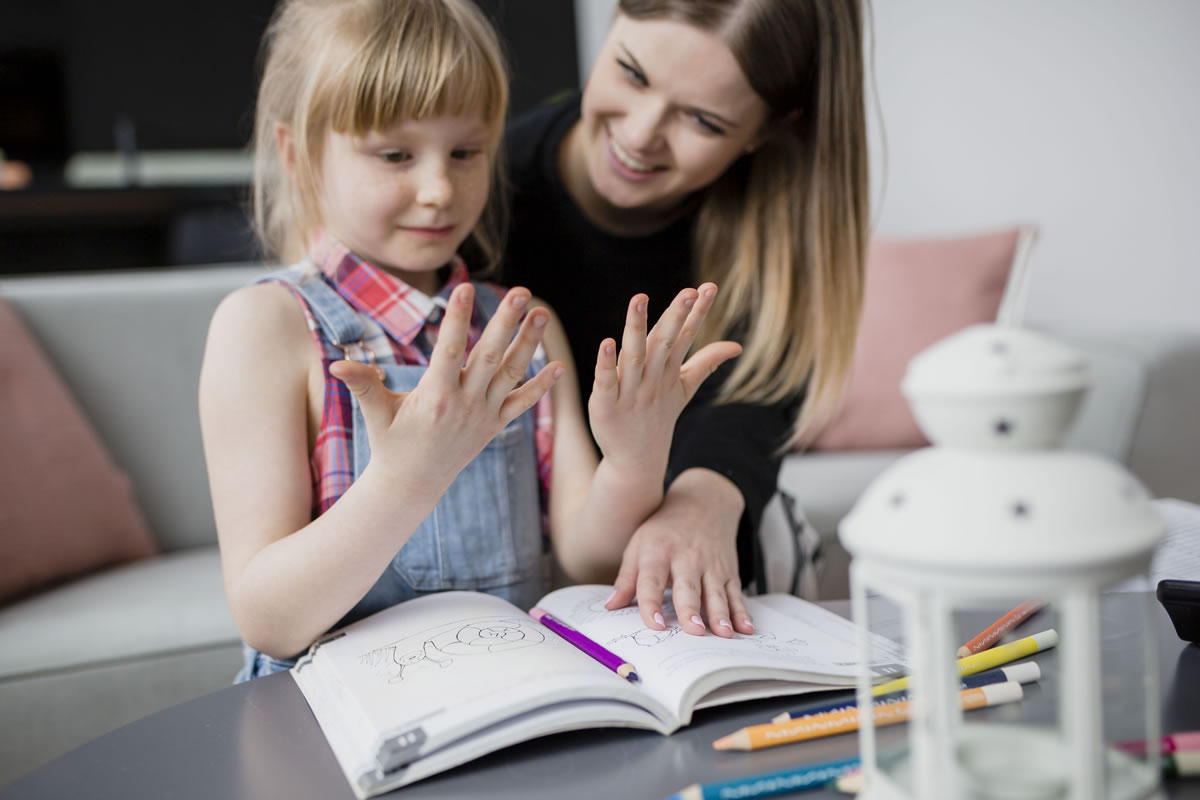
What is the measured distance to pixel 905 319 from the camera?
1.89m

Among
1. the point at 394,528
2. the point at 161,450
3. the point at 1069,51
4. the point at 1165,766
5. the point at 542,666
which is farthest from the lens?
the point at 161,450

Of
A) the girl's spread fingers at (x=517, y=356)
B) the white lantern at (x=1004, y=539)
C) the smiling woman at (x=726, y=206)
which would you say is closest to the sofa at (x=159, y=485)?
the smiling woman at (x=726, y=206)

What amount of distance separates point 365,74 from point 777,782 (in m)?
0.62

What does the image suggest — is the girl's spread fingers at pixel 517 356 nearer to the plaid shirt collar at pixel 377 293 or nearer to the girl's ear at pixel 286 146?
the plaid shirt collar at pixel 377 293

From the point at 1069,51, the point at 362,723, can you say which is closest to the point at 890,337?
the point at 1069,51

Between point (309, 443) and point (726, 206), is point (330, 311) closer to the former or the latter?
point (309, 443)

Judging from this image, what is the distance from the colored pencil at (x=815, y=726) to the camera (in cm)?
50

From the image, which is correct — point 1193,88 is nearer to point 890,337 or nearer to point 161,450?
point 890,337

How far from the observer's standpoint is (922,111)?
51.4 inches

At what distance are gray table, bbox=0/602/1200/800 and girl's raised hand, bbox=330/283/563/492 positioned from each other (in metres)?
0.16

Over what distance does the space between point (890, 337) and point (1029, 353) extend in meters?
1.61

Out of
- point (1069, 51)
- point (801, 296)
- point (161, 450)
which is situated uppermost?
point (1069, 51)

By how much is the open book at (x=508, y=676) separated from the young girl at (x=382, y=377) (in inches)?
3.1

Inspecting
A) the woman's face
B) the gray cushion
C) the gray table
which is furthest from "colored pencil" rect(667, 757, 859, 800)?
the gray cushion
